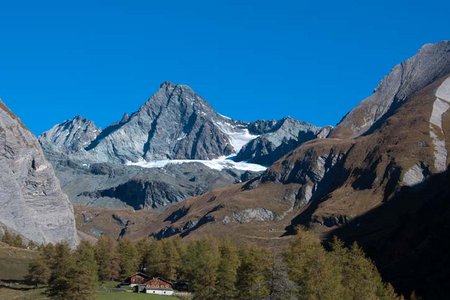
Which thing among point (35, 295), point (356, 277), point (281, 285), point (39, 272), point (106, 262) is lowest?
point (281, 285)

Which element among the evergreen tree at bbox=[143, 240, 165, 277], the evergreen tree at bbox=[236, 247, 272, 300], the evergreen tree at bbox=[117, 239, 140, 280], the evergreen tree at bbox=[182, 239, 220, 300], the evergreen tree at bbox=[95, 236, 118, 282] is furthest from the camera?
the evergreen tree at bbox=[117, 239, 140, 280]

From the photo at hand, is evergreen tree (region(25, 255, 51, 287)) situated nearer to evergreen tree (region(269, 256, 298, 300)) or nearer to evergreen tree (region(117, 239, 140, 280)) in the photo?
evergreen tree (region(117, 239, 140, 280))

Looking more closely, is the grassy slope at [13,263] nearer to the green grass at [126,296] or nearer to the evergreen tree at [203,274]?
the green grass at [126,296]

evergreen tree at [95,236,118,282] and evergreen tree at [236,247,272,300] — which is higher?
evergreen tree at [95,236,118,282]

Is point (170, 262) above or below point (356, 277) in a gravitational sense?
above

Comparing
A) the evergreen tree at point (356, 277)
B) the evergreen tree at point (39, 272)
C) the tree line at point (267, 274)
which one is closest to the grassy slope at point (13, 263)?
the evergreen tree at point (39, 272)

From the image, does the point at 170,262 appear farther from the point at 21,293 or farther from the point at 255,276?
the point at 255,276

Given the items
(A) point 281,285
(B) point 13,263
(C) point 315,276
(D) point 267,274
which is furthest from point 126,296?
(B) point 13,263

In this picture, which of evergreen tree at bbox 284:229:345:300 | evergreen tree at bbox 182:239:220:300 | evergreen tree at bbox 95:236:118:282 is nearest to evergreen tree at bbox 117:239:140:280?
evergreen tree at bbox 95:236:118:282

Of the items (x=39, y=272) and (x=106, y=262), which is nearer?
(x=39, y=272)

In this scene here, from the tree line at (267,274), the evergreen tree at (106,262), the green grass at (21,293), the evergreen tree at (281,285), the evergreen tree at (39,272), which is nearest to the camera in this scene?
the tree line at (267,274)

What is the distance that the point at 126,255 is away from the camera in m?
162

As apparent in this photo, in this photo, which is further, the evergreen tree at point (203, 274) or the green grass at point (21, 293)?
the green grass at point (21, 293)

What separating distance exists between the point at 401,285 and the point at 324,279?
93.8 m
